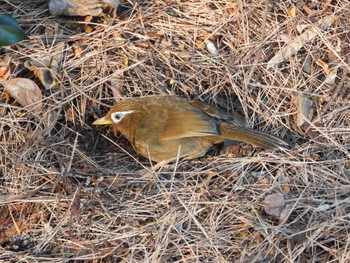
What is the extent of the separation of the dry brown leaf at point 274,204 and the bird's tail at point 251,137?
2.08 feet

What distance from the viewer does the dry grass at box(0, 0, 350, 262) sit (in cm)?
511

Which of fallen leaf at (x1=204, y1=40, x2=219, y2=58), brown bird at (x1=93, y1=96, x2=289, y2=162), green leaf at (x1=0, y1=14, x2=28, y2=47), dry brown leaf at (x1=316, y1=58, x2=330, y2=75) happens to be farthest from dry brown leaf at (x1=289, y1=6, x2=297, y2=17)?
green leaf at (x1=0, y1=14, x2=28, y2=47)

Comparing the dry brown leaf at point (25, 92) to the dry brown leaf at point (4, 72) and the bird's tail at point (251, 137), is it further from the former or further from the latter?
the bird's tail at point (251, 137)

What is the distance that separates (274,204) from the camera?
5301mm

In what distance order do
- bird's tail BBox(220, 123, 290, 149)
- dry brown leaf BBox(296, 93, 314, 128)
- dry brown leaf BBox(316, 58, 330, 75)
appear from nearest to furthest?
1. bird's tail BBox(220, 123, 290, 149)
2. dry brown leaf BBox(296, 93, 314, 128)
3. dry brown leaf BBox(316, 58, 330, 75)

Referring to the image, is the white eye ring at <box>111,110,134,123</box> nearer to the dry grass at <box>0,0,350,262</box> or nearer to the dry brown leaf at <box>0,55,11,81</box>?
the dry grass at <box>0,0,350,262</box>

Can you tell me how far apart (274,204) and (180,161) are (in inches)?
44.8

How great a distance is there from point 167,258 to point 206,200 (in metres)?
0.66

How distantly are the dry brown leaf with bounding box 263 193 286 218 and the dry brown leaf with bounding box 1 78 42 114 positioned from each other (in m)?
2.20

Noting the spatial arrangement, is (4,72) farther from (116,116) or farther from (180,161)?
(180,161)

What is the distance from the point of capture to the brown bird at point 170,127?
6109 mm

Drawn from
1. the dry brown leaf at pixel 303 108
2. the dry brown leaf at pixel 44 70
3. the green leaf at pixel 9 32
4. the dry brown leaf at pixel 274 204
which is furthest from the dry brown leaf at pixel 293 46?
the green leaf at pixel 9 32

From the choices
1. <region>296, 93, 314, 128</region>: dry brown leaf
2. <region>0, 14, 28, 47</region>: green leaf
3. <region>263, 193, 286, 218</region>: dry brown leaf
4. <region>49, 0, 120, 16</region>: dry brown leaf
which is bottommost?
<region>263, 193, 286, 218</region>: dry brown leaf

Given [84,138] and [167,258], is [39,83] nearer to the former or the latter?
[84,138]
